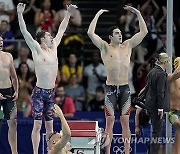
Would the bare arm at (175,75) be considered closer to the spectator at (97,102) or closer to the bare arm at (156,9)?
the spectator at (97,102)

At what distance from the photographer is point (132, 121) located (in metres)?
16.8

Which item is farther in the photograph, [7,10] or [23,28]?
[7,10]

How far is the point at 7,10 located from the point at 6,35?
0.71 metres

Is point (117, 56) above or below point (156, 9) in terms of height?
below

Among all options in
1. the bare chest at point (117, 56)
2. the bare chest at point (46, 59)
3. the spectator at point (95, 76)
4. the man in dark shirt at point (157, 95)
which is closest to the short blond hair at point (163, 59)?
the man in dark shirt at point (157, 95)

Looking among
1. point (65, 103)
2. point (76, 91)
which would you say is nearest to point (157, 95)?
point (65, 103)

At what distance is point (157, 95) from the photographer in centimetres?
1466

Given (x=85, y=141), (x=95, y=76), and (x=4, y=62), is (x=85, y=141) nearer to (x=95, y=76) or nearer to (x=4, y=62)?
(x=4, y=62)

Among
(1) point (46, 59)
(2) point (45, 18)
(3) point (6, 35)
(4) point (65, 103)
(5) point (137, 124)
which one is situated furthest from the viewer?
(2) point (45, 18)

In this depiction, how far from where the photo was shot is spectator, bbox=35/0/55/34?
63.7ft

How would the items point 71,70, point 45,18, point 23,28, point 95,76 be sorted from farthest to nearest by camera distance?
1. point 45,18
2. point 95,76
3. point 71,70
4. point 23,28

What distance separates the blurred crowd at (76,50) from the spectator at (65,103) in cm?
54

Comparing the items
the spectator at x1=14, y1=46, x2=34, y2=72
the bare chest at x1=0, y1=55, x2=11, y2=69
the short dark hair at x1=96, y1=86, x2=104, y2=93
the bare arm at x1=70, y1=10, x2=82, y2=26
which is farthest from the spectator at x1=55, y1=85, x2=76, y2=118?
the bare arm at x1=70, y1=10, x2=82, y2=26

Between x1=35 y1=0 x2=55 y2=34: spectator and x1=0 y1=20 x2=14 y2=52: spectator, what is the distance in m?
0.67
